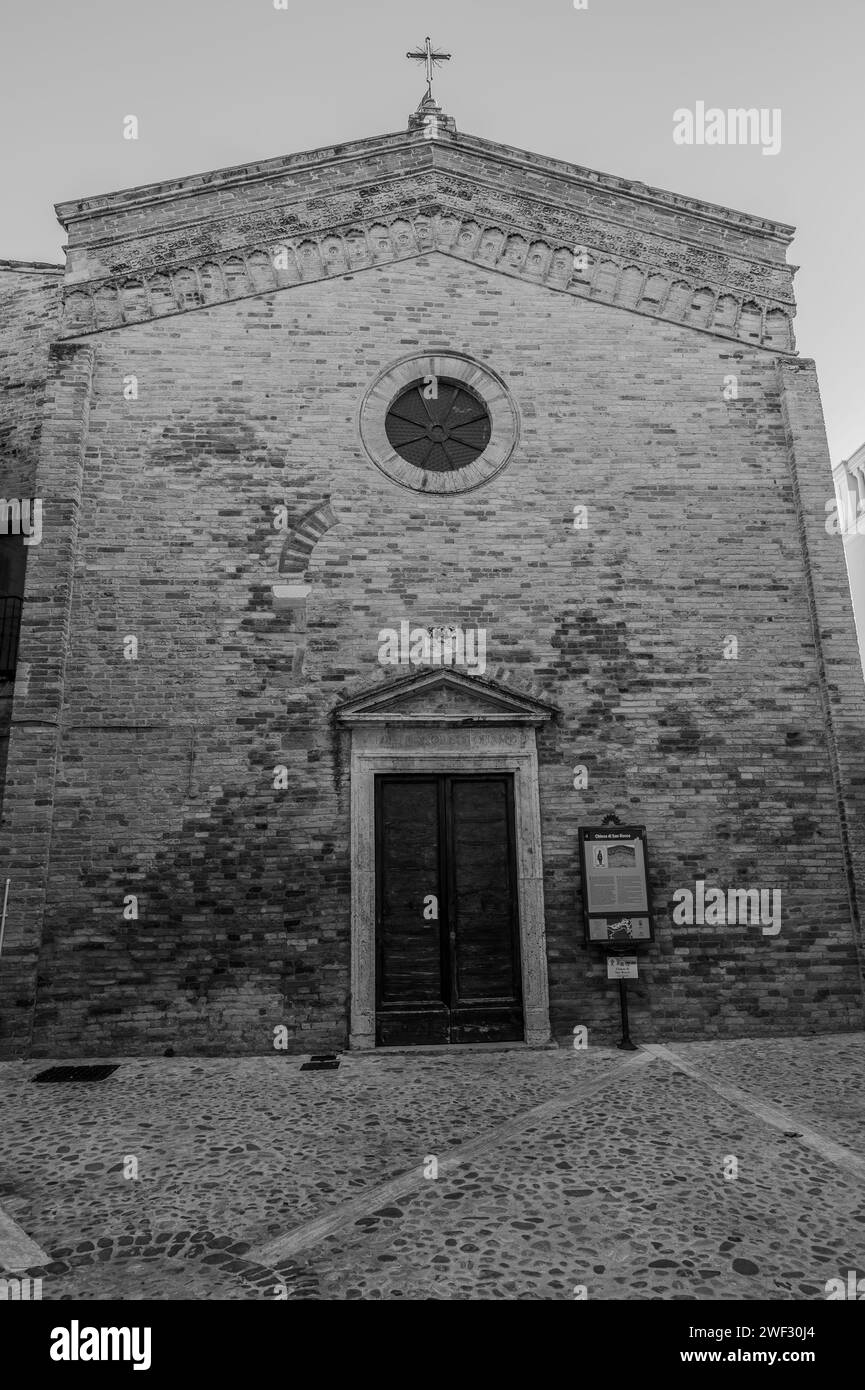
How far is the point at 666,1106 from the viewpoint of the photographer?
542 centimetres

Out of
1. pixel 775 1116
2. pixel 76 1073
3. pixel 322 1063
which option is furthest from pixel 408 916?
pixel 775 1116

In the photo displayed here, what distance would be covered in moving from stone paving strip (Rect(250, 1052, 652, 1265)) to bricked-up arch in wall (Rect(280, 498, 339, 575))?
215 inches

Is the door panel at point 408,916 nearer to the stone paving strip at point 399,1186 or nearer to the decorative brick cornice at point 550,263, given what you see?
the stone paving strip at point 399,1186

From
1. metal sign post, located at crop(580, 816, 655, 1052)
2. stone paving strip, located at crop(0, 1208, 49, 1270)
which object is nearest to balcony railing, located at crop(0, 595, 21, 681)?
stone paving strip, located at crop(0, 1208, 49, 1270)

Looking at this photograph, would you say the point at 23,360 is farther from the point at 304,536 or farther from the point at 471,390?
the point at 471,390

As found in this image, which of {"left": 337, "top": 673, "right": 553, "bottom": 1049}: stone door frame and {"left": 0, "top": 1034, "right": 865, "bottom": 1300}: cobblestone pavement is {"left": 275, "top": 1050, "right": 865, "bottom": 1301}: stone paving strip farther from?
{"left": 337, "top": 673, "right": 553, "bottom": 1049}: stone door frame

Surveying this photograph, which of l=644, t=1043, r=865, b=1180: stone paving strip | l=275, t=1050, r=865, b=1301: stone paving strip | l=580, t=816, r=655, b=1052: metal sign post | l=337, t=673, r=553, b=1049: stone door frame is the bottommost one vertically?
l=275, t=1050, r=865, b=1301: stone paving strip

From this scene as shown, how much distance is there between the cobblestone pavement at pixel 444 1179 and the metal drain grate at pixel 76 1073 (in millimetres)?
130

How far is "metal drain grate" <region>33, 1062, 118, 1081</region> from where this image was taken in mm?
6242

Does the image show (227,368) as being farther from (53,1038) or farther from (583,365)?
(53,1038)

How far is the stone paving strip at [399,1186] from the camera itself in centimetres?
352

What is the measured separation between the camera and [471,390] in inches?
343

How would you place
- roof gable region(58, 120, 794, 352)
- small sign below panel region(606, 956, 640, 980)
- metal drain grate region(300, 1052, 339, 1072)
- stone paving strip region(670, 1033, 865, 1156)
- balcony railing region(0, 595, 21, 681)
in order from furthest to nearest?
balcony railing region(0, 595, 21, 681) < roof gable region(58, 120, 794, 352) < small sign below panel region(606, 956, 640, 980) < metal drain grate region(300, 1052, 339, 1072) < stone paving strip region(670, 1033, 865, 1156)

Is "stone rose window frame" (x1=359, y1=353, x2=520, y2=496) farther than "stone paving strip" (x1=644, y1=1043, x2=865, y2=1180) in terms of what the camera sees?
Yes
